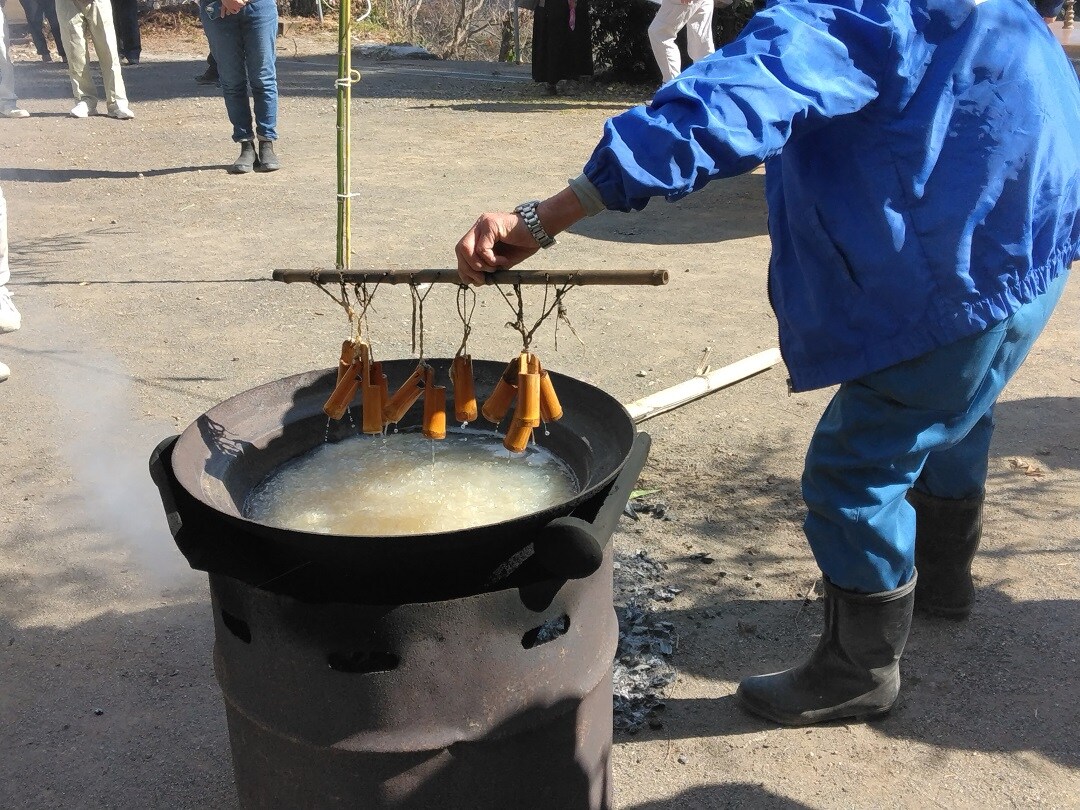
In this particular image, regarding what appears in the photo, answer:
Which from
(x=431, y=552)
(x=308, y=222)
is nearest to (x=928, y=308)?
(x=431, y=552)

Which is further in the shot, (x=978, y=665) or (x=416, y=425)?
(x=978, y=665)

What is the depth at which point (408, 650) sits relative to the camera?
74.1 inches

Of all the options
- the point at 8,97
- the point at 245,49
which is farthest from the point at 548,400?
the point at 8,97

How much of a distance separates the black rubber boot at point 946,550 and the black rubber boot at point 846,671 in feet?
1.41

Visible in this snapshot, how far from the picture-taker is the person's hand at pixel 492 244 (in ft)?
6.63

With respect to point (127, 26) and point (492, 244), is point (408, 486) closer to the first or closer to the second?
point (492, 244)

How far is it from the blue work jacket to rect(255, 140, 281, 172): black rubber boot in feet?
24.2

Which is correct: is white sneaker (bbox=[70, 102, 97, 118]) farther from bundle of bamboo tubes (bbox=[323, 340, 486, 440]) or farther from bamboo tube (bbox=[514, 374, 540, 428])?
bamboo tube (bbox=[514, 374, 540, 428])

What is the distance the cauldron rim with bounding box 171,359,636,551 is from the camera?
1.77 metres

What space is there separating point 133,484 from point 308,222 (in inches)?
152

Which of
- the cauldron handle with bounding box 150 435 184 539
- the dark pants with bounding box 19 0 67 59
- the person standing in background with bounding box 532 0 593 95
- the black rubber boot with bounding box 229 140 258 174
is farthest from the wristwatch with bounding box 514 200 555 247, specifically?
the dark pants with bounding box 19 0 67 59

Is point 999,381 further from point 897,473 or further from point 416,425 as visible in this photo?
point 416,425

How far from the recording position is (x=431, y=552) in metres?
1.82

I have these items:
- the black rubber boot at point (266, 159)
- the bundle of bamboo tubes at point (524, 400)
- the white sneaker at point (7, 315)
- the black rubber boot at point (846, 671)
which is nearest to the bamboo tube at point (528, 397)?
the bundle of bamboo tubes at point (524, 400)
